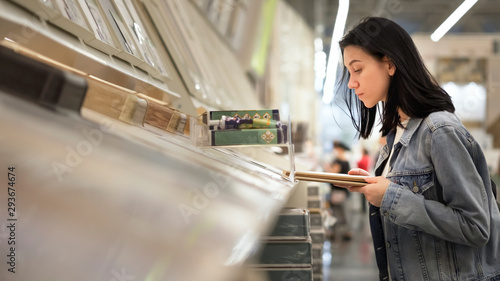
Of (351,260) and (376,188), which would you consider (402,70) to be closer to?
(376,188)

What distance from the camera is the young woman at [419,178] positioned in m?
1.47

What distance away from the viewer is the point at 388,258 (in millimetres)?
1690

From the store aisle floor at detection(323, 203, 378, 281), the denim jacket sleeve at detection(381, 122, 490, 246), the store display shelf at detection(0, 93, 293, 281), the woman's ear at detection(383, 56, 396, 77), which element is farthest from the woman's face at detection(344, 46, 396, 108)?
the store aisle floor at detection(323, 203, 378, 281)

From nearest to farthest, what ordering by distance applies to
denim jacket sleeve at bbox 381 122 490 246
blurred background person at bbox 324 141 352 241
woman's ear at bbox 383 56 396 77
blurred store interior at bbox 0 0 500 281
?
blurred store interior at bbox 0 0 500 281
denim jacket sleeve at bbox 381 122 490 246
woman's ear at bbox 383 56 396 77
blurred background person at bbox 324 141 352 241

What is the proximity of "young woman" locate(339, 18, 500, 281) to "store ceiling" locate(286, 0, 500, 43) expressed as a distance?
1355 centimetres

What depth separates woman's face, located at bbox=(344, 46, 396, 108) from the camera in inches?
66.0

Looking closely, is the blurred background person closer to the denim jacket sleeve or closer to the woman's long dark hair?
the woman's long dark hair

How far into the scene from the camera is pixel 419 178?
1569 millimetres

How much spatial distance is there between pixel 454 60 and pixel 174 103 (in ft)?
32.0

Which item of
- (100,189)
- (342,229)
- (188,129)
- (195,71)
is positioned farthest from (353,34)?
(342,229)

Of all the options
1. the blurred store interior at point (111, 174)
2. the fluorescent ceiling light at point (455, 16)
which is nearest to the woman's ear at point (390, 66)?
the blurred store interior at point (111, 174)

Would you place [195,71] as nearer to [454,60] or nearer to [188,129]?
[188,129]

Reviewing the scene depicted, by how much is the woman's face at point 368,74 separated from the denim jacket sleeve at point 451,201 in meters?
0.23

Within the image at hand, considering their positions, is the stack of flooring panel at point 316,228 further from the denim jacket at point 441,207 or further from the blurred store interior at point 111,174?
the denim jacket at point 441,207
